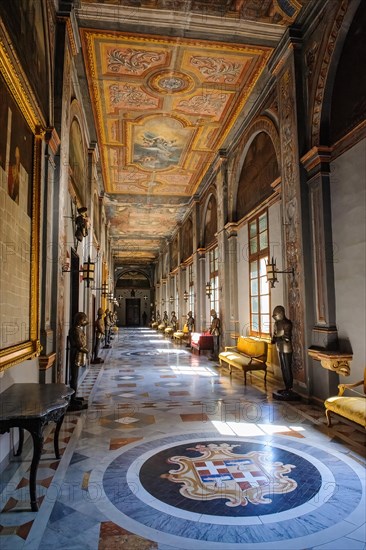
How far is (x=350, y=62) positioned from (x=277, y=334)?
469cm

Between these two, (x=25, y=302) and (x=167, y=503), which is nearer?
(x=167, y=503)

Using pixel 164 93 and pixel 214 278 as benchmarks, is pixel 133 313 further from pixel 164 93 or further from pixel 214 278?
pixel 164 93

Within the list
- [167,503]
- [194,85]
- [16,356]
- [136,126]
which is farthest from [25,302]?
[136,126]

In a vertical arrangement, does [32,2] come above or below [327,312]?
above

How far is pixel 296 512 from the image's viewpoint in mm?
2986

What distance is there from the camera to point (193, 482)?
353cm

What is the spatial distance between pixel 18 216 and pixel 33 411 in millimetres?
2002

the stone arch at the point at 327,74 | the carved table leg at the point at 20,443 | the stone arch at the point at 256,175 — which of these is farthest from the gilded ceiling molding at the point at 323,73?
the carved table leg at the point at 20,443

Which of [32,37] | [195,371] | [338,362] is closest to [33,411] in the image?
[32,37]

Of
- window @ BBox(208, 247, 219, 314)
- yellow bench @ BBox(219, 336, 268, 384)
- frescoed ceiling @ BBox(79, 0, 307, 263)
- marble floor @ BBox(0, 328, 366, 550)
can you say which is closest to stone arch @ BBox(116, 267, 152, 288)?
frescoed ceiling @ BBox(79, 0, 307, 263)

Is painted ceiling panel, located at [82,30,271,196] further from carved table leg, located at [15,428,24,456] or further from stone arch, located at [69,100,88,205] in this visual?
carved table leg, located at [15,428,24,456]

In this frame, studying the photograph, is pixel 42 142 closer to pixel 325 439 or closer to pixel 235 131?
pixel 325 439

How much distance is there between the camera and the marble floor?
8.77 ft

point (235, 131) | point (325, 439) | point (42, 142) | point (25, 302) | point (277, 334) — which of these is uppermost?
point (235, 131)
